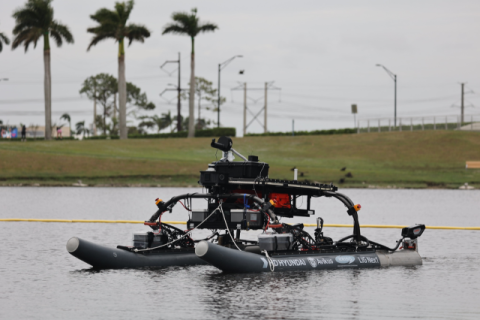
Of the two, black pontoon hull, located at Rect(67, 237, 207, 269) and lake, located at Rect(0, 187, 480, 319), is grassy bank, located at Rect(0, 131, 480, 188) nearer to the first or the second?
lake, located at Rect(0, 187, 480, 319)

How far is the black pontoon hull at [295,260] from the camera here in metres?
20.7

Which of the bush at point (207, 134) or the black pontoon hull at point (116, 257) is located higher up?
the bush at point (207, 134)

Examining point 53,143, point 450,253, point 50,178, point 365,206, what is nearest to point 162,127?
point 53,143

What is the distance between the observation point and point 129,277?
70.1 feet

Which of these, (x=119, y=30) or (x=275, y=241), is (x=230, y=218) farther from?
(x=119, y=30)

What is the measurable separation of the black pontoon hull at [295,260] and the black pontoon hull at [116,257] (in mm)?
2250

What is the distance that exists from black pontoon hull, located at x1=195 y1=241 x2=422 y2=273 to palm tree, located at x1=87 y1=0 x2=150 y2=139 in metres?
78.5

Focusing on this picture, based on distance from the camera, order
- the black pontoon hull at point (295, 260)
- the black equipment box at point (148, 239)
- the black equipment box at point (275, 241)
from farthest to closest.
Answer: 1. the black equipment box at point (148, 239)
2. the black equipment box at point (275, 241)
3. the black pontoon hull at point (295, 260)

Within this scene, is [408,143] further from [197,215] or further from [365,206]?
[197,215]

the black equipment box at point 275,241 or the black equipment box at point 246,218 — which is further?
the black equipment box at point 246,218

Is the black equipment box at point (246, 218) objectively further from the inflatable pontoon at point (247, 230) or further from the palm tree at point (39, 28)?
the palm tree at point (39, 28)

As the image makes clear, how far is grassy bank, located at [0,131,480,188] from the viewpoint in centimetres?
7844

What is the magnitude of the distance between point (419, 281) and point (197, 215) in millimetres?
6518

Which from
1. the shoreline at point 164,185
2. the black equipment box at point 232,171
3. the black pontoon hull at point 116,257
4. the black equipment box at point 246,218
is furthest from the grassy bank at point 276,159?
the black equipment box at point 246,218
